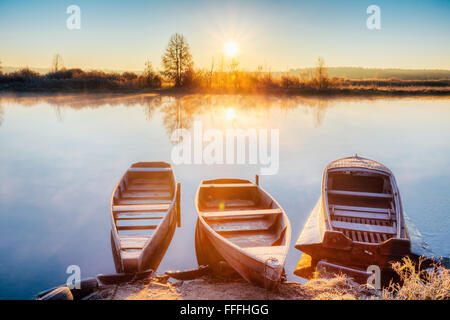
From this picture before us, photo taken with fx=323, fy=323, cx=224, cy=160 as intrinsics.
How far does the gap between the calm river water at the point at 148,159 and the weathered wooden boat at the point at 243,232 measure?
107cm

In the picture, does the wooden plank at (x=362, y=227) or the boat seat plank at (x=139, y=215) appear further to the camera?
the boat seat plank at (x=139, y=215)

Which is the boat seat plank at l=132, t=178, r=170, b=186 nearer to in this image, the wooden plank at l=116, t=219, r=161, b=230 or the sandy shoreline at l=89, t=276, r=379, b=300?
the wooden plank at l=116, t=219, r=161, b=230

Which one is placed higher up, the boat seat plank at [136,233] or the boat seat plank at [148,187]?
the boat seat plank at [148,187]

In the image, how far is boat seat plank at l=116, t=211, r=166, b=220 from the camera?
1072 centimetres

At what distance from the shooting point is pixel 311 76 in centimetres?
5697

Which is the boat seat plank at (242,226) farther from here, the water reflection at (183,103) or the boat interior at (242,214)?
the water reflection at (183,103)

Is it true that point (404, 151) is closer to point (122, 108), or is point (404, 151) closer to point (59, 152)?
point (59, 152)

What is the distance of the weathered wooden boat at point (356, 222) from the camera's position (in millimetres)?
8625

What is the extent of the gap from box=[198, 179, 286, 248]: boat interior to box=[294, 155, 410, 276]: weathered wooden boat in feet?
3.20

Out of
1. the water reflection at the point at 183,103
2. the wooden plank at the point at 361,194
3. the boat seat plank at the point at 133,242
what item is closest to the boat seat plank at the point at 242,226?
the boat seat plank at the point at 133,242

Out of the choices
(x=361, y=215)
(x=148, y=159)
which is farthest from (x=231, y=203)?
(x=148, y=159)

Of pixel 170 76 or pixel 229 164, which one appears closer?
pixel 229 164

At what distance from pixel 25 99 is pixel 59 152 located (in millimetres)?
38381
